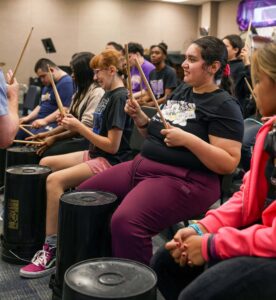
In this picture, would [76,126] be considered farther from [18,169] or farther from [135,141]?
[135,141]

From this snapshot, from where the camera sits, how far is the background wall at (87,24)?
8.03m

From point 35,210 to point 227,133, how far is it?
109cm

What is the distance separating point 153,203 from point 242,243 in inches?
21.7

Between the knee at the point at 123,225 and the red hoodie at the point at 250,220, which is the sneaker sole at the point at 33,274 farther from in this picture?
the red hoodie at the point at 250,220

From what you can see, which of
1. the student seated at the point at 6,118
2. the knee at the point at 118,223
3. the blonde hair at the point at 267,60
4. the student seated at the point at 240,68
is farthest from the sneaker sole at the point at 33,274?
the student seated at the point at 240,68

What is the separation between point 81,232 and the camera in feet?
5.52

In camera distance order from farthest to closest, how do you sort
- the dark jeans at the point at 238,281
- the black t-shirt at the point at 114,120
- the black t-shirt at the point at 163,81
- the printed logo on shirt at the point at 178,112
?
the black t-shirt at the point at 163,81, the black t-shirt at the point at 114,120, the printed logo on shirt at the point at 178,112, the dark jeans at the point at 238,281

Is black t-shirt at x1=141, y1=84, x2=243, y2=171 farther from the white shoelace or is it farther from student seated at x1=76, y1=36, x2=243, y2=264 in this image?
the white shoelace

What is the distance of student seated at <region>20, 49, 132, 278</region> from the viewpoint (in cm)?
203

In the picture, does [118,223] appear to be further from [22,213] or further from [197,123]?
[22,213]

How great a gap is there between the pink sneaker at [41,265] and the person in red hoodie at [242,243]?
0.82 m

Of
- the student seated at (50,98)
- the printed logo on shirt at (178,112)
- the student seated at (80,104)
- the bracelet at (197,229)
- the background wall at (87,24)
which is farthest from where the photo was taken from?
the background wall at (87,24)

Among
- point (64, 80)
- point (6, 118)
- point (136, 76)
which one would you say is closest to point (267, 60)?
point (6, 118)

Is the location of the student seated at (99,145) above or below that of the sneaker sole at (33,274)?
above
